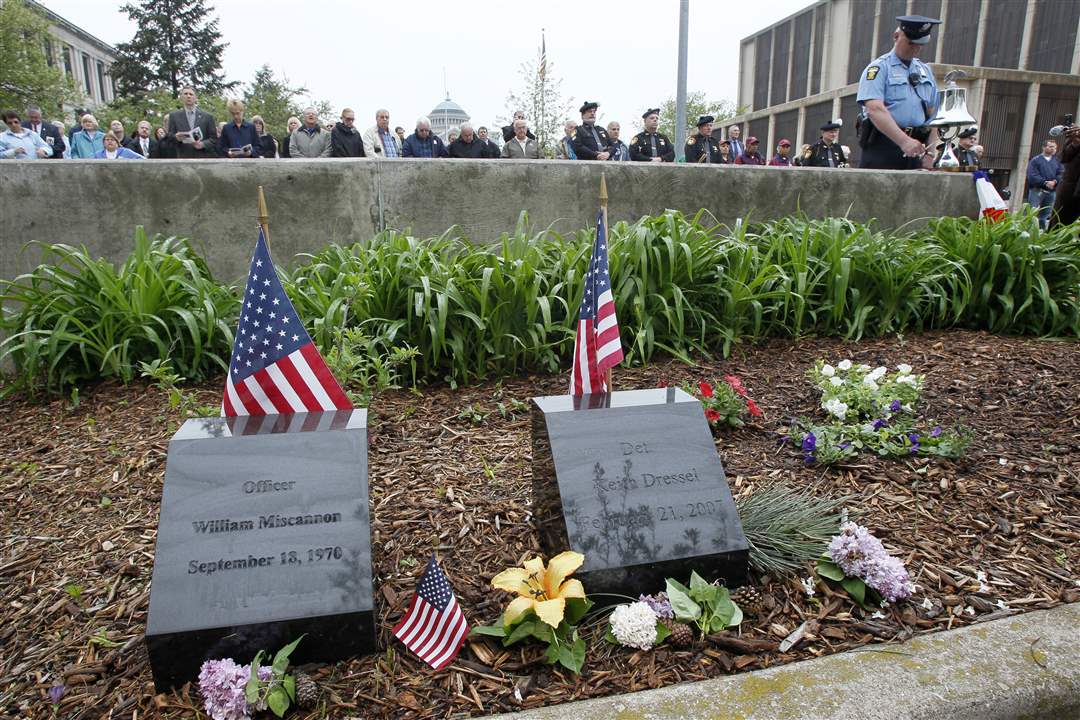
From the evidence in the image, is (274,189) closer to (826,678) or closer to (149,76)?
(826,678)

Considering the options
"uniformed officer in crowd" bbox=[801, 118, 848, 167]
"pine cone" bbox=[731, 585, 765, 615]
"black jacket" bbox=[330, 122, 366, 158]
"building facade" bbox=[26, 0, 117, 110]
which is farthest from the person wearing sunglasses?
"building facade" bbox=[26, 0, 117, 110]

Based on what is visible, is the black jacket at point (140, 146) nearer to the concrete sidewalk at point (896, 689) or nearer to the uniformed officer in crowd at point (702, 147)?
the uniformed officer in crowd at point (702, 147)

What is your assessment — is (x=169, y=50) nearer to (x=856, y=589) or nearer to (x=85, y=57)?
(x=85, y=57)

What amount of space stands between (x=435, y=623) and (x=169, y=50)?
161ft

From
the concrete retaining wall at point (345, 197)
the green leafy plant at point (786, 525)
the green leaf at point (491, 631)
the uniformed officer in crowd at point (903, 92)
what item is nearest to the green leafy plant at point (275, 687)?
the green leaf at point (491, 631)

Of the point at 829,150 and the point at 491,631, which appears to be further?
the point at 829,150

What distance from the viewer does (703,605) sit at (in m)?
1.98

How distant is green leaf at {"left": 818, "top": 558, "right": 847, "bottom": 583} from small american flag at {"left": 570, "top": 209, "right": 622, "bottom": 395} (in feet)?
2.89

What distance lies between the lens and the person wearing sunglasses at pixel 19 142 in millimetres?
9359

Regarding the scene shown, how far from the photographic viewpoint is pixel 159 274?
3.88 meters

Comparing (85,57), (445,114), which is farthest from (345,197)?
(445,114)

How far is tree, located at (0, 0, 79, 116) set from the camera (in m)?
27.4

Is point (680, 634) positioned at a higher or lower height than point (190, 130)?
lower

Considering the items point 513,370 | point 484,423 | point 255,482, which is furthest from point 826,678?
point 513,370
